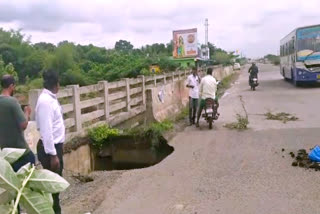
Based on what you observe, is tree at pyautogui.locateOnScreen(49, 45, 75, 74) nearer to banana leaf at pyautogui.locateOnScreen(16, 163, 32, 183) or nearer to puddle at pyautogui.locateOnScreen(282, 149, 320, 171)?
puddle at pyautogui.locateOnScreen(282, 149, 320, 171)

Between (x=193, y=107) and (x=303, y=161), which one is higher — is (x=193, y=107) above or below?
above

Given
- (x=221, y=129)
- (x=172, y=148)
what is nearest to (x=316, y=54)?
(x=221, y=129)

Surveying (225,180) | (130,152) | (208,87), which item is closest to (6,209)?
(225,180)

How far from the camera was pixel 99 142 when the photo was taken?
880cm

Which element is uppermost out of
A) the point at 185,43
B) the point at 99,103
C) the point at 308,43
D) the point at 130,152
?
the point at 185,43

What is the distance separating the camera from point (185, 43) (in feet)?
149

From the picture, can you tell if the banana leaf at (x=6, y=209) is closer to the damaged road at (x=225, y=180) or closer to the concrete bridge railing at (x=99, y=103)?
the damaged road at (x=225, y=180)

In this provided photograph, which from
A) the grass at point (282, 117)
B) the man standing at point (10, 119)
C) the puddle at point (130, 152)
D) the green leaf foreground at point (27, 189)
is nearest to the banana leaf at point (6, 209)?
the green leaf foreground at point (27, 189)

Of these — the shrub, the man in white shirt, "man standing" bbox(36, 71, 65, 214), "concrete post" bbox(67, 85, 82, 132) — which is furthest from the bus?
"man standing" bbox(36, 71, 65, 214)

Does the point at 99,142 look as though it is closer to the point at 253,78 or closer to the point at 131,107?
the point at 131,107

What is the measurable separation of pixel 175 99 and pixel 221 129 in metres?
4.42

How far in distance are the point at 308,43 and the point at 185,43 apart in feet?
84.0

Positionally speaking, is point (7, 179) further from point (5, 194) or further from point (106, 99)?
point (106, 99)

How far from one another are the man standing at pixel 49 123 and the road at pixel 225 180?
1190 mm
